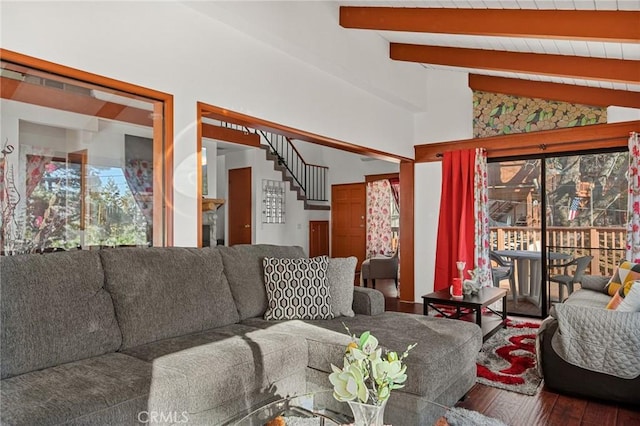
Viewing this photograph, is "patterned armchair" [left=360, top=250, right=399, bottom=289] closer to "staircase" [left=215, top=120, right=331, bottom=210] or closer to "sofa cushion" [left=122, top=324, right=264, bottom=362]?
"staircase" [left=215, top=120, right=331, bottom=210]

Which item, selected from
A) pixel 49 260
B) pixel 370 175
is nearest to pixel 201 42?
pixel 49 260

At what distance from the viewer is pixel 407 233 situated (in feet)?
20.8

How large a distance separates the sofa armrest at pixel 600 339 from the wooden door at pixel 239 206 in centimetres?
574

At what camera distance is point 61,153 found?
278 cm

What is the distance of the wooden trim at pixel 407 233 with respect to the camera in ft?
20.6

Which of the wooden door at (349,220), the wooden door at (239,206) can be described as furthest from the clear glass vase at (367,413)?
the wooden door at (349,220)

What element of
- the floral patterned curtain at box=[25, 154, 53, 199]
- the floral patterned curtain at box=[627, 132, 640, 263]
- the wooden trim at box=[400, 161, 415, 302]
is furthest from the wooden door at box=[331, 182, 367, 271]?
the floral patterned curtain at box=[25, 154, 53, 199]

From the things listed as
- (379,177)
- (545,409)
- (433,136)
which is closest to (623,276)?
(545,409)

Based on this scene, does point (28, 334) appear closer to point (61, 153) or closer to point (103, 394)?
point (103, 394)

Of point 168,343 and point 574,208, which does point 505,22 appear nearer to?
point 574,208

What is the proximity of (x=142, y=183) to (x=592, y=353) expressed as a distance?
3.29 metres

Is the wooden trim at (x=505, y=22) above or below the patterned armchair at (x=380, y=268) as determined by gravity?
above

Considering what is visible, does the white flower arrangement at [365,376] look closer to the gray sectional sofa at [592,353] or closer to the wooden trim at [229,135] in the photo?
the gray sectional sofa at [592,353]
